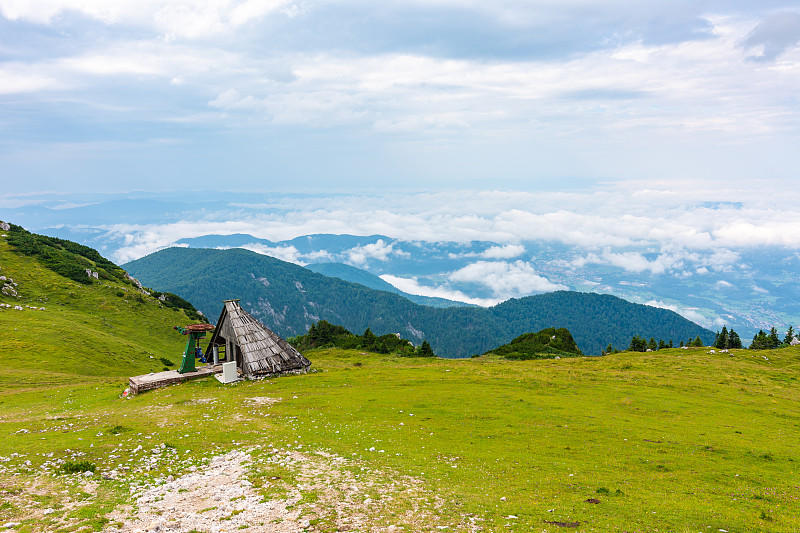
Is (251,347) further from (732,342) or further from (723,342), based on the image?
(732,342)

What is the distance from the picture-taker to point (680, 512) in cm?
1517

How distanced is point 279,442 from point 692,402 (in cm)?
3572

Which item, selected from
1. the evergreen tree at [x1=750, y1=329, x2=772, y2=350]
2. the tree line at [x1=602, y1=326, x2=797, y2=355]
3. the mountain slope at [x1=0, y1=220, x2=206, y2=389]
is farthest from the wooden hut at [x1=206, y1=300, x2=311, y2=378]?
the evergreen tree at [x1=750, y1=329, x2=772, y2=350]

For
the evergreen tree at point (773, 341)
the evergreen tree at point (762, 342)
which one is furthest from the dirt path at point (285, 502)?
the evergreen tree at point (773, 341)

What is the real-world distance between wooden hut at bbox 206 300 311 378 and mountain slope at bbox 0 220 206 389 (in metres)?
17.9

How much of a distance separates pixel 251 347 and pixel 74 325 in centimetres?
4486

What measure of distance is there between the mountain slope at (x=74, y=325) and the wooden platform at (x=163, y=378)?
13.2 m

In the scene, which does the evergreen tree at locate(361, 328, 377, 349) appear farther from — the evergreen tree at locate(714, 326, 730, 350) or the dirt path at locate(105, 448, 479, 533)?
the evergreen tree at locate(714, 326, 730, 350)

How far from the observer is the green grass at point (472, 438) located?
15453 mm

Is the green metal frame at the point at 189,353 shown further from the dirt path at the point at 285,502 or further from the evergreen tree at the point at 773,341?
the evergreen tree at the point at 773,341

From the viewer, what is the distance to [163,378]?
39500mm

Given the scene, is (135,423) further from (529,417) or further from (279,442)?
(529,417)

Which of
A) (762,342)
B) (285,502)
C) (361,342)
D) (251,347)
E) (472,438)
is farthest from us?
(361,342)

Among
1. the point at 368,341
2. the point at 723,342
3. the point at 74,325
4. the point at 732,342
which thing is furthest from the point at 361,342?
the point at 732,342
